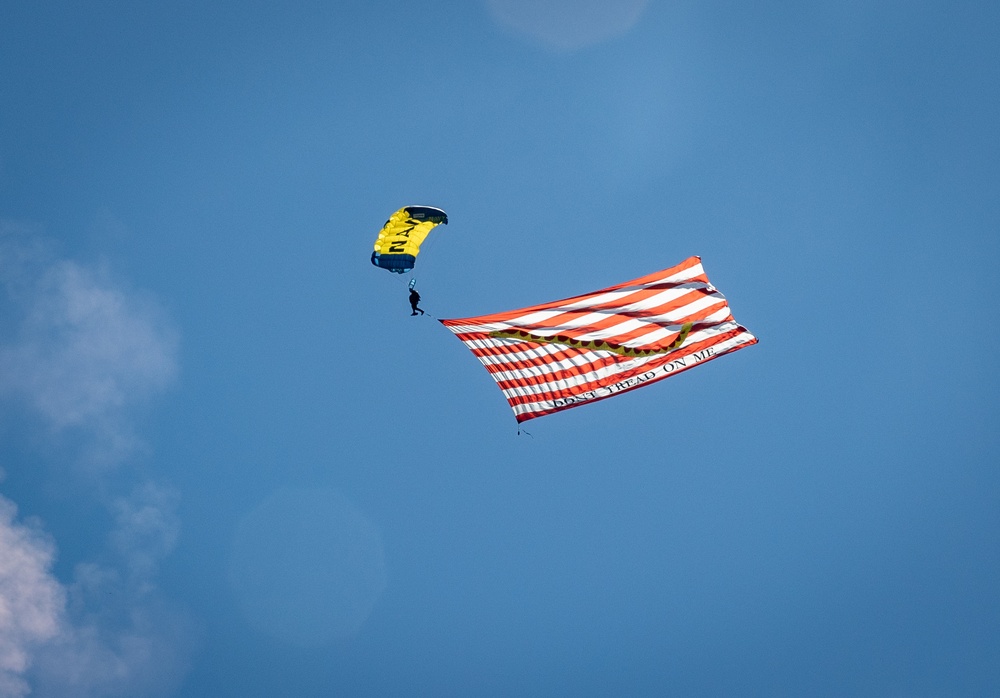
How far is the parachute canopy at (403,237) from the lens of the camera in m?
21.7

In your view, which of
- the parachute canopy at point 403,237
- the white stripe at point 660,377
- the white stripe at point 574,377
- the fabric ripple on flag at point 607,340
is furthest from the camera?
the parachute canopy at point 403,237

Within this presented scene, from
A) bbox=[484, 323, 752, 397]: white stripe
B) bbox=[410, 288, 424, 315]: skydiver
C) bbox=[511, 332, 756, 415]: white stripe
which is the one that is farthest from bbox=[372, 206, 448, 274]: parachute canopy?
bbox=[511, 332, 756, 415]: white stripe

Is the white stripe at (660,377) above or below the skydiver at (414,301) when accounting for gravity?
below

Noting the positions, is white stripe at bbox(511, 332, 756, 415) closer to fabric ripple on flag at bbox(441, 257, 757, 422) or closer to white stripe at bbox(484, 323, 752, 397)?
fabric ripple on flag at bbox(441, 257, 757, 422)

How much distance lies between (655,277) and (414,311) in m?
7.19

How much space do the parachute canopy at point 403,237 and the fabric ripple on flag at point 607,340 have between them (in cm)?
368

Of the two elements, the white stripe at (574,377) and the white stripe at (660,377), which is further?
the white stripe at (574,377)

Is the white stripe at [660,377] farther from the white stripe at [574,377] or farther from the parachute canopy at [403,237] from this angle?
the parachute canopy at [403,237]

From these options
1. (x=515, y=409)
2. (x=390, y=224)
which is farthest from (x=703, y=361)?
(x=390, y=224)

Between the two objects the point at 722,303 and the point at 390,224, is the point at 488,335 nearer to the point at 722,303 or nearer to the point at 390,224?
the point at 390,224

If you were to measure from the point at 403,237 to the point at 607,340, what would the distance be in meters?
6.95

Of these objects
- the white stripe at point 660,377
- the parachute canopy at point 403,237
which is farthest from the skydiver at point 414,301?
the white stripe at point 660,377

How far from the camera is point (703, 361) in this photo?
20391 millimetres

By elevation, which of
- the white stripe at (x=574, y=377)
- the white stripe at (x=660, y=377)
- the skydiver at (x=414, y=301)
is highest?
the skydiver at (x=414, y=301)
